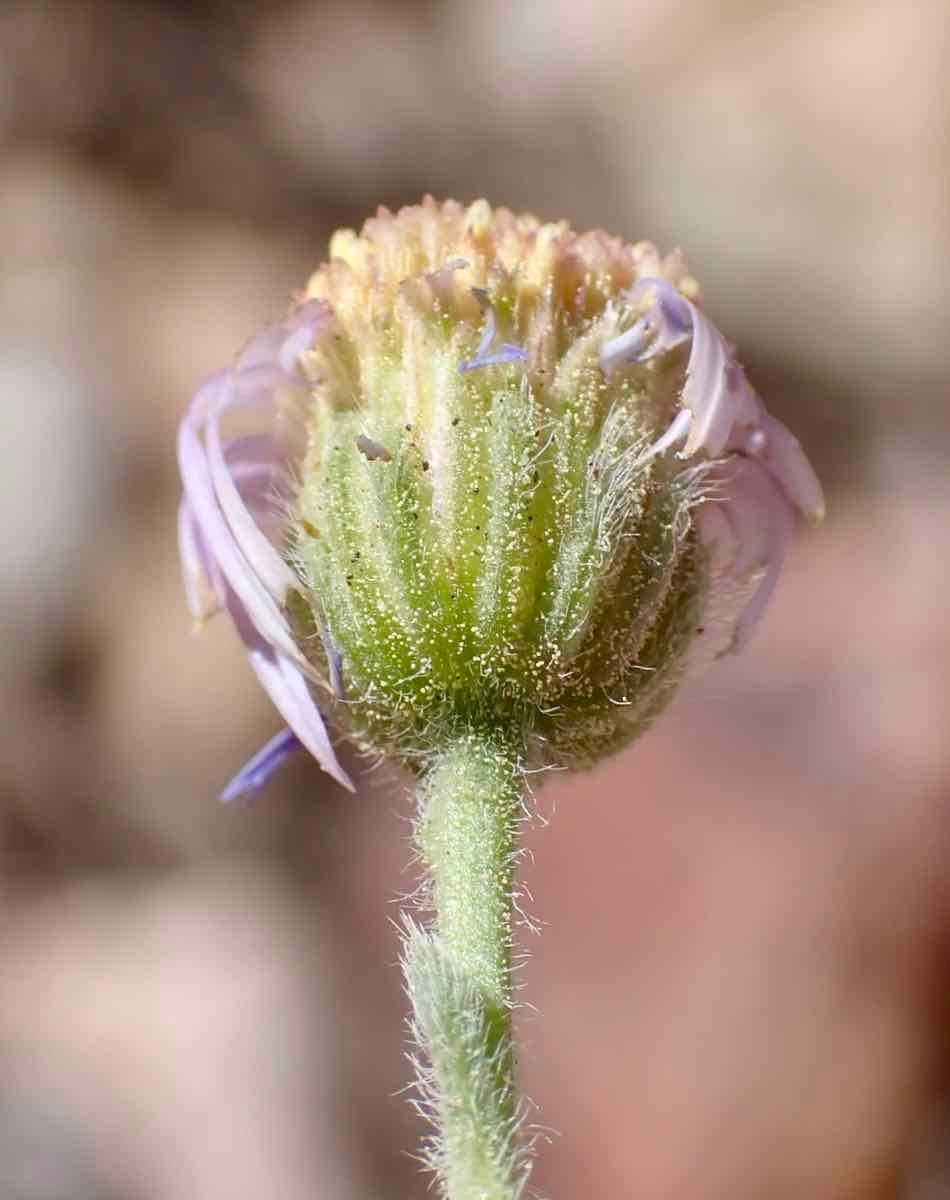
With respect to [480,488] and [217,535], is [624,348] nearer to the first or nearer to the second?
[480,488]

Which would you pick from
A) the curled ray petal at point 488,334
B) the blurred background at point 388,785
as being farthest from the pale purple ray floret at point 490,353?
the blurred background at point 388,785

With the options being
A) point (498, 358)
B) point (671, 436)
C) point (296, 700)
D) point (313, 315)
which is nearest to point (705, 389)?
point (671, 436)

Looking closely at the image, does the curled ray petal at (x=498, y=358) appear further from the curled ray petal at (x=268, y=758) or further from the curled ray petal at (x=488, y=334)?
the curled ray petal at (x=268, y=758)

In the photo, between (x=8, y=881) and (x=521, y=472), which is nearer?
(x=521, y=472)

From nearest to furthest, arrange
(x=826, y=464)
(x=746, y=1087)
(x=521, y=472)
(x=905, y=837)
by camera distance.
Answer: (x=521, y=472)
(x=746, y=1087)
(x=905, y=837)
(x=826, y=464)

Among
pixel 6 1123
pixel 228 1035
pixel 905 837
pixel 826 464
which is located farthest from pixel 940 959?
pixel 6 1123

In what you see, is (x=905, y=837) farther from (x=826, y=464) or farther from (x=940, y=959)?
(x=826, y=464)

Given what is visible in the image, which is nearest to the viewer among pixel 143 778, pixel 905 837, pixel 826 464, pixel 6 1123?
pixel 905 837

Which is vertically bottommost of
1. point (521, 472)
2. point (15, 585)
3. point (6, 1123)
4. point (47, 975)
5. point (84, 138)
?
point (6, 1123)
